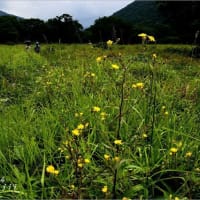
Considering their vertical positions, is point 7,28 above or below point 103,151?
above

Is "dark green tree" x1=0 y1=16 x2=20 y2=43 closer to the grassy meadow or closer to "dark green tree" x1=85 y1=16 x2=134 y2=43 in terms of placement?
"dark green tree" x1=85 y1=16 x2=134 y2=43

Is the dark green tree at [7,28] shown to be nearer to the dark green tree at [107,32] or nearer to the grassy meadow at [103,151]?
the dark green tree at [107,32]

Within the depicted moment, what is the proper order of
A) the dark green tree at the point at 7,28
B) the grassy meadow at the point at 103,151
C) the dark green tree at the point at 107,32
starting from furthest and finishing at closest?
the dark green tree at the point at 7,28
the dark green tree at the point at 107,32
the grassy meadow at the point at 103,151

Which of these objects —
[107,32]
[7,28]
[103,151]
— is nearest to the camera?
[103,151]

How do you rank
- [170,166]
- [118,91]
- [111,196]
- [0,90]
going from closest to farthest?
1. [111,196]
2. [170,166]
3. [118,91]
4. [0,90]

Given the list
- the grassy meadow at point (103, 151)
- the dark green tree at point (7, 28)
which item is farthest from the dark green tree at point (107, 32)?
the grassy meadow at point (103, 151)

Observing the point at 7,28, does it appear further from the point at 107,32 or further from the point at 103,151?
the point at 103,151

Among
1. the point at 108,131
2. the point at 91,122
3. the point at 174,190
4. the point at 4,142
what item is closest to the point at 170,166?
the point at 174,190

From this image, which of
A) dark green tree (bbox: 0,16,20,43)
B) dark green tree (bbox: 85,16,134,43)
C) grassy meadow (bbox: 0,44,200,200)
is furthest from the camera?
dark green tree (bbox: 0,16,20,43)

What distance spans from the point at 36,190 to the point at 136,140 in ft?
2.66

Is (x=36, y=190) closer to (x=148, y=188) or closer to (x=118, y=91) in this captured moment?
(x=148, y=188)

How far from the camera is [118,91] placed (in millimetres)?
4496

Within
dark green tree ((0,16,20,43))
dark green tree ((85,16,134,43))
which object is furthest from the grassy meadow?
dark green tree ((0,16,20,43))

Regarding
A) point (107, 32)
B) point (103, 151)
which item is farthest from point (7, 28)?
point (103, 151)
